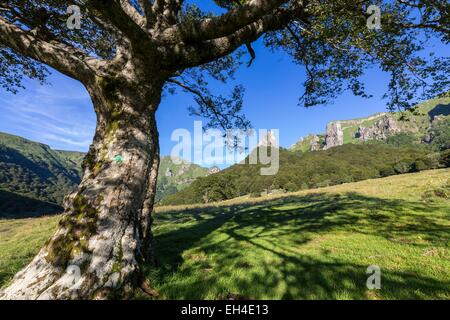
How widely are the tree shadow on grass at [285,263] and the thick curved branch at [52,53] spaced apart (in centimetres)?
578

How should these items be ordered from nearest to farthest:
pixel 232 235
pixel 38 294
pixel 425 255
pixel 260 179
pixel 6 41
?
1. pixel 38 294
2. pixel 425 255
3. pixel 6 41
4. pixel 232 235
5. pixel 260 179

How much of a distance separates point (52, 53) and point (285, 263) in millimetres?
8795

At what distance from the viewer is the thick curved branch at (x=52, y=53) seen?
6590mm

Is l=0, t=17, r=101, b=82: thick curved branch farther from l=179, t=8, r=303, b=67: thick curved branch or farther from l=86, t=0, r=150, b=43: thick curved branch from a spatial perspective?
l=179, t=8, r=303, b=67: thick curved branch

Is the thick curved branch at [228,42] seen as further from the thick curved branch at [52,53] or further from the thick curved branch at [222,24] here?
the thick curved branch at [52,53]

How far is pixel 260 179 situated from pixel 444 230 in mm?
160526

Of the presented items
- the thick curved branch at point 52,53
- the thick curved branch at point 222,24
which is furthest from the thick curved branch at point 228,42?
the thick curved branch at point 52,53

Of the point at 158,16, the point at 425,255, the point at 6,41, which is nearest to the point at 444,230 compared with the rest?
the point at 425,255

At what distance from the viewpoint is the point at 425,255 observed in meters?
6.67

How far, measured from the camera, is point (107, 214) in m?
5.25

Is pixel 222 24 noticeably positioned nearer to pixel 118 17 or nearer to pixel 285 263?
pixel 118 17

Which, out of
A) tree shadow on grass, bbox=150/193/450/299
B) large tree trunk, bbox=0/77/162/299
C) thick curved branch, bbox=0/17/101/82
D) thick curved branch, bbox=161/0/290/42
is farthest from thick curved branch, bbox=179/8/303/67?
tree shadow on grass, bbox=150/193/450/299

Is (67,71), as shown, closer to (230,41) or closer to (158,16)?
(158,16)

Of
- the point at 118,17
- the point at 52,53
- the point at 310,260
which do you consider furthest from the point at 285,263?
the point at 52,53
